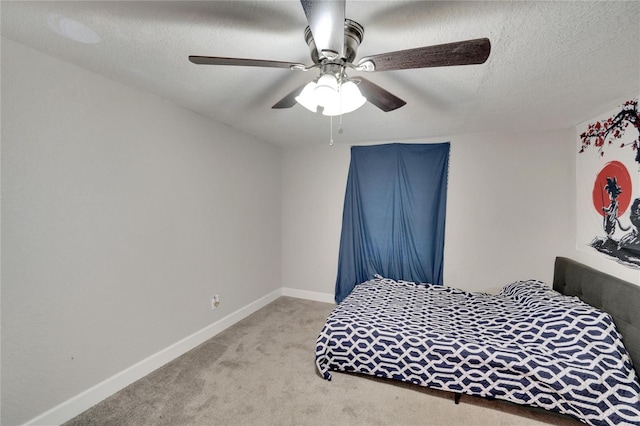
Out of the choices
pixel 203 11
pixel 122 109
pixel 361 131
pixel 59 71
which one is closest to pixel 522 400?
pixel 361 131

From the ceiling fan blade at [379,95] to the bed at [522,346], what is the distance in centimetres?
159

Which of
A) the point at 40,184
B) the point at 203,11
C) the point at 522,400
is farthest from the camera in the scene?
the point at 522,400

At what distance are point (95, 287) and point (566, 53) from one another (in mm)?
3111

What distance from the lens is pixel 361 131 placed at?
2939mm

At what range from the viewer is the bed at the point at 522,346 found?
1528 millimetres

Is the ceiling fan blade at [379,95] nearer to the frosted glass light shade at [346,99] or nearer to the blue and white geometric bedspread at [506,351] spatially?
the frosted glass light shade at [346,99]

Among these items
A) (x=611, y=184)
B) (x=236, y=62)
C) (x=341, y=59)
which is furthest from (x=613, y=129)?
(x=236, y=62)

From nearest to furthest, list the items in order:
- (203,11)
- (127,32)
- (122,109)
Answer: (203,11), (127,32), (122,109)

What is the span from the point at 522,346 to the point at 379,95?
1861 mm

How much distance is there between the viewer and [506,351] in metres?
1.71

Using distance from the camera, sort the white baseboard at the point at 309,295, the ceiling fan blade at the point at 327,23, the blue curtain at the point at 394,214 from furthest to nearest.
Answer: the white baseboard at the point at 309,295
the blue curtain at the point at 394,214
the ceiling fan blade at the point at 327,23

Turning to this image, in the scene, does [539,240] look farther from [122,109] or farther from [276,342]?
[122,109]

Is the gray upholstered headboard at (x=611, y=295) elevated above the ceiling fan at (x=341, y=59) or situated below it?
below

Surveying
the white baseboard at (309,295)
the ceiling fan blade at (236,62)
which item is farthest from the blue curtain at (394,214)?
the ceiling fan blade at (236,62)
